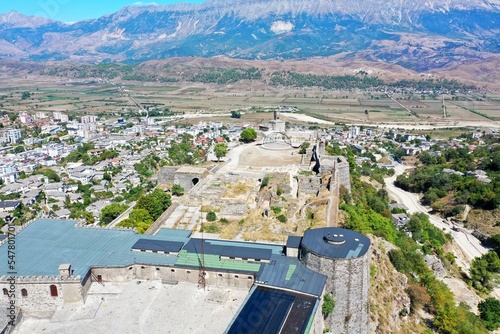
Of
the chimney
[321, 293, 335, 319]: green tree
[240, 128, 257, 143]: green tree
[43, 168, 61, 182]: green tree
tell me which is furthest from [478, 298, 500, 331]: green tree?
[43, 168, 61, 182]: green tree

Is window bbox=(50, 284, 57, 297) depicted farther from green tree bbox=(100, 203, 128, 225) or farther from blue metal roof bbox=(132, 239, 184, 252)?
green tree bbox=(100, 203, 128, 225)

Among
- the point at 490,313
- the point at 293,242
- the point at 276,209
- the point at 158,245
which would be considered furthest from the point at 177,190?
the point at 490,313

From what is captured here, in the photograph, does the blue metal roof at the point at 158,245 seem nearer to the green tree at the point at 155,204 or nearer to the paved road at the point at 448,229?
the green tree at the point at 155,204

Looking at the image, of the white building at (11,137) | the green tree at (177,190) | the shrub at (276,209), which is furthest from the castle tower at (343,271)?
the white building at (11,137)

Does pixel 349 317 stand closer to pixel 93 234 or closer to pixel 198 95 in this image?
pixel 93 234

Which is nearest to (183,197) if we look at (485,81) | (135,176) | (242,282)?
(242,282)

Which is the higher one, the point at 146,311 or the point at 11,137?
the point at 146,311

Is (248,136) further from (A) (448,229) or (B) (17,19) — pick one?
(B) (17,19)
